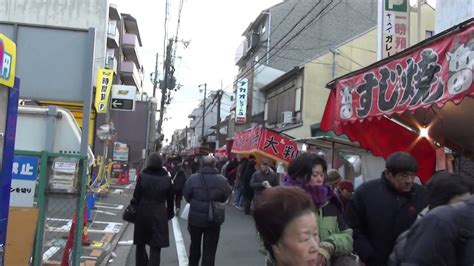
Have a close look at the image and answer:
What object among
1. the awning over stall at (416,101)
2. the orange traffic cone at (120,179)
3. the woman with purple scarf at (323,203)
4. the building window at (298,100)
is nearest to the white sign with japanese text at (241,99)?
the building window at (298,100)

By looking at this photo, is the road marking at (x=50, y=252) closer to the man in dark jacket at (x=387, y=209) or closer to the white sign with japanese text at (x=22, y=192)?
the white sign with japanese text at (x=22, y=192)

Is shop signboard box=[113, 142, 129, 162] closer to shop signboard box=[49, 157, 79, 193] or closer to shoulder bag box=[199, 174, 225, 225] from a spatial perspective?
shoulder bag box=[199, 174, 225, 225]

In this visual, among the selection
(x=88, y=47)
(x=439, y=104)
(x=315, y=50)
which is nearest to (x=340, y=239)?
(x=439, y=104)

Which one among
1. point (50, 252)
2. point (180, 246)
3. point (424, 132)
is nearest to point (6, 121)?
point (424, 132)

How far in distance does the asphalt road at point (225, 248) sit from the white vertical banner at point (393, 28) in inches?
216

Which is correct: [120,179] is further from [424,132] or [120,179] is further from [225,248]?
[424,132]

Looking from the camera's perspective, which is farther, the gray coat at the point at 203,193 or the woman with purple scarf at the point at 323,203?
the gray coat at the point at 203,193

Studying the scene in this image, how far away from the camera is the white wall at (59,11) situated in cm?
3981

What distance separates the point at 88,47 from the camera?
5562 millimetres

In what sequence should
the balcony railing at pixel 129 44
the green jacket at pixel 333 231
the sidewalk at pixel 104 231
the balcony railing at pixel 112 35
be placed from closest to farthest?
the green jacket at pixel 333 231
the sidewalk at pixel 104 231
the balcony railing at pixel 112 35
the balcony railing at pixel 129 44

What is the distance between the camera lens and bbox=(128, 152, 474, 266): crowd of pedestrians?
2123 mm

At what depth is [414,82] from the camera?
516 centimetres

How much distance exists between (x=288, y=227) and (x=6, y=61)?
2410mm

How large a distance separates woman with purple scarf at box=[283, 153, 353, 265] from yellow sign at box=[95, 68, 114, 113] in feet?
57.1
